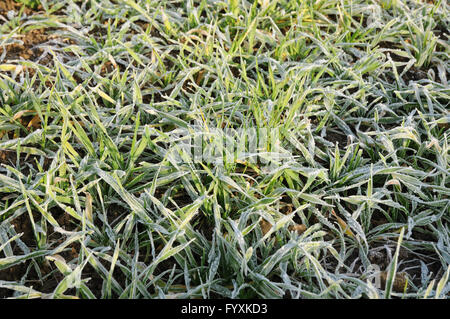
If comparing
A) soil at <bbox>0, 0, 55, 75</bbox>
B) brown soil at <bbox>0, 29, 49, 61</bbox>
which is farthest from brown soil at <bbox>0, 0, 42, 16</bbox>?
brown soil at <bbox>0, 29, 49, 61</bbox>

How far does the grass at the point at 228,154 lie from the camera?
55.4 inches

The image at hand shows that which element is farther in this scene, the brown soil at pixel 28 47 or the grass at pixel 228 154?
the brown soil at pixel 28 47

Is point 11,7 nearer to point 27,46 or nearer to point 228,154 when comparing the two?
point 27,46

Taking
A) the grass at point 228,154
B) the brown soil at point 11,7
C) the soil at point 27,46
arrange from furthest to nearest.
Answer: the brown soil at point 11,7
the soil at point 27,46
the grass at point 228,154

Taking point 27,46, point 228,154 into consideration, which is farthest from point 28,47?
point 228,154

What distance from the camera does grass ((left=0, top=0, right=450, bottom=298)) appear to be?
4.62 ft

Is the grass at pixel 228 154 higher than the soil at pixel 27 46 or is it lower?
lower

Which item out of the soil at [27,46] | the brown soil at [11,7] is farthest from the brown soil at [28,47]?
the brown soil at [11,7]

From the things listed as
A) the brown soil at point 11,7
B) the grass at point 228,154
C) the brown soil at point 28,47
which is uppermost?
the brown soil at point 11,7

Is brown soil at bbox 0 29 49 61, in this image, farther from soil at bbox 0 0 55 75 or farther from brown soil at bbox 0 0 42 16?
brown soil at bbox 0 0 42 16

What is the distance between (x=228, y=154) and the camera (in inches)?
60.8

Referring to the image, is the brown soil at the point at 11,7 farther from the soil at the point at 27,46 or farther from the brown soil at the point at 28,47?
the brown soil at the point at 28,47

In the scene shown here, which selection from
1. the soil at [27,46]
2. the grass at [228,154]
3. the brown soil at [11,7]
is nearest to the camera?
the grass at [228,154]

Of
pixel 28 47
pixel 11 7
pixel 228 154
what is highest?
pixel 11 7
